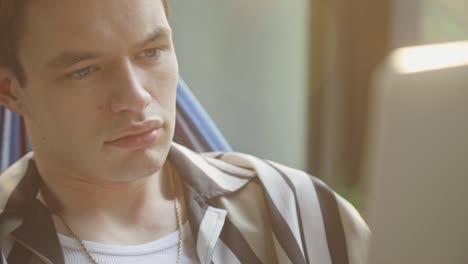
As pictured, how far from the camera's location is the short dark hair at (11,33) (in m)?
0.64

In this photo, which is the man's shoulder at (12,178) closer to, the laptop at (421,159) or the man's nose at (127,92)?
the man's nose at (127,92)

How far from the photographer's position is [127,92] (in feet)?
2.03

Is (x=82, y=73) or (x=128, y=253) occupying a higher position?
(x=82, y=73)

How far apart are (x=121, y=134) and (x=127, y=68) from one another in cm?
7

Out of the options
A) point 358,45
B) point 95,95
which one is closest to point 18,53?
point 95,95

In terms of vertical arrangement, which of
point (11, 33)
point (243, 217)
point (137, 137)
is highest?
point (11, 33)

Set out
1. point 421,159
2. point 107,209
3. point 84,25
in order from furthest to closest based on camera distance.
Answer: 1. point 107,209
2. point 84,25
3. point 421,159

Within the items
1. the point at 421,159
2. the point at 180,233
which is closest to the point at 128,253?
the point at 180,233

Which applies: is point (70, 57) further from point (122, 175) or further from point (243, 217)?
point (243, 217)

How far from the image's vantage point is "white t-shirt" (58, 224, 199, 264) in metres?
0.67

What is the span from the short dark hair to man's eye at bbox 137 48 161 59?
0.42 ft

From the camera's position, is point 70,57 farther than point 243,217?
No

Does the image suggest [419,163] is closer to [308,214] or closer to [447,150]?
[447,150]

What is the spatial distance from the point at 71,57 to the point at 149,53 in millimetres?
86
